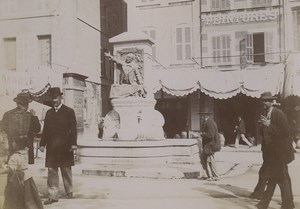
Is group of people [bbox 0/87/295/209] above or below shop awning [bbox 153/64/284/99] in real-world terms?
below

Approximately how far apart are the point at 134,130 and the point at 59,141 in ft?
14.3

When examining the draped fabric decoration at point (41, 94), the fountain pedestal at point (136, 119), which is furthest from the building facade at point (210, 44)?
the fountain pedestal at point (136, 119)

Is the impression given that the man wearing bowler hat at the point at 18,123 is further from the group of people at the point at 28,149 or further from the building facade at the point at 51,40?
the building facade at the point at 51,40

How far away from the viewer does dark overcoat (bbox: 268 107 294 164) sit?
16.7 ft

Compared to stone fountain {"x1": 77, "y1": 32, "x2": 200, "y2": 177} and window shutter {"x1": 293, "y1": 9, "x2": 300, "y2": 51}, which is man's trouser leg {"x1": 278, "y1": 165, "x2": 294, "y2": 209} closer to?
stone fountain {"x1": 77, "y1": 32, "x2": 200, "y2": 177}

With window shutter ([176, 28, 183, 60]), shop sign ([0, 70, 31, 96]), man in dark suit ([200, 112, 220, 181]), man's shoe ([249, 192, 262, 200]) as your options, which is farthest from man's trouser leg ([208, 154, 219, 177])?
window shutter ([176, 28, 183, 60])

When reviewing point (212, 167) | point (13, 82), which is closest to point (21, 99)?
point (212, 167)

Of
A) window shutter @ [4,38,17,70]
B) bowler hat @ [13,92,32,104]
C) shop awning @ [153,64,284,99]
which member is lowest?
bowler hat @ [13,92,32,104]

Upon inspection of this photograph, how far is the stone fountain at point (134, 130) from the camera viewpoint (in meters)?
9.06

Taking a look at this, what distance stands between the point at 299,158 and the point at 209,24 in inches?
413

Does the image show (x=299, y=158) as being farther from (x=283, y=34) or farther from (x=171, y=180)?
(x=283, y=34)

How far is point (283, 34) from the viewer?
1825cm

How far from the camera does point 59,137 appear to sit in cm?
585

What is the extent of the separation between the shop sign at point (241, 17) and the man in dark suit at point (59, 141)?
14.6 metres
